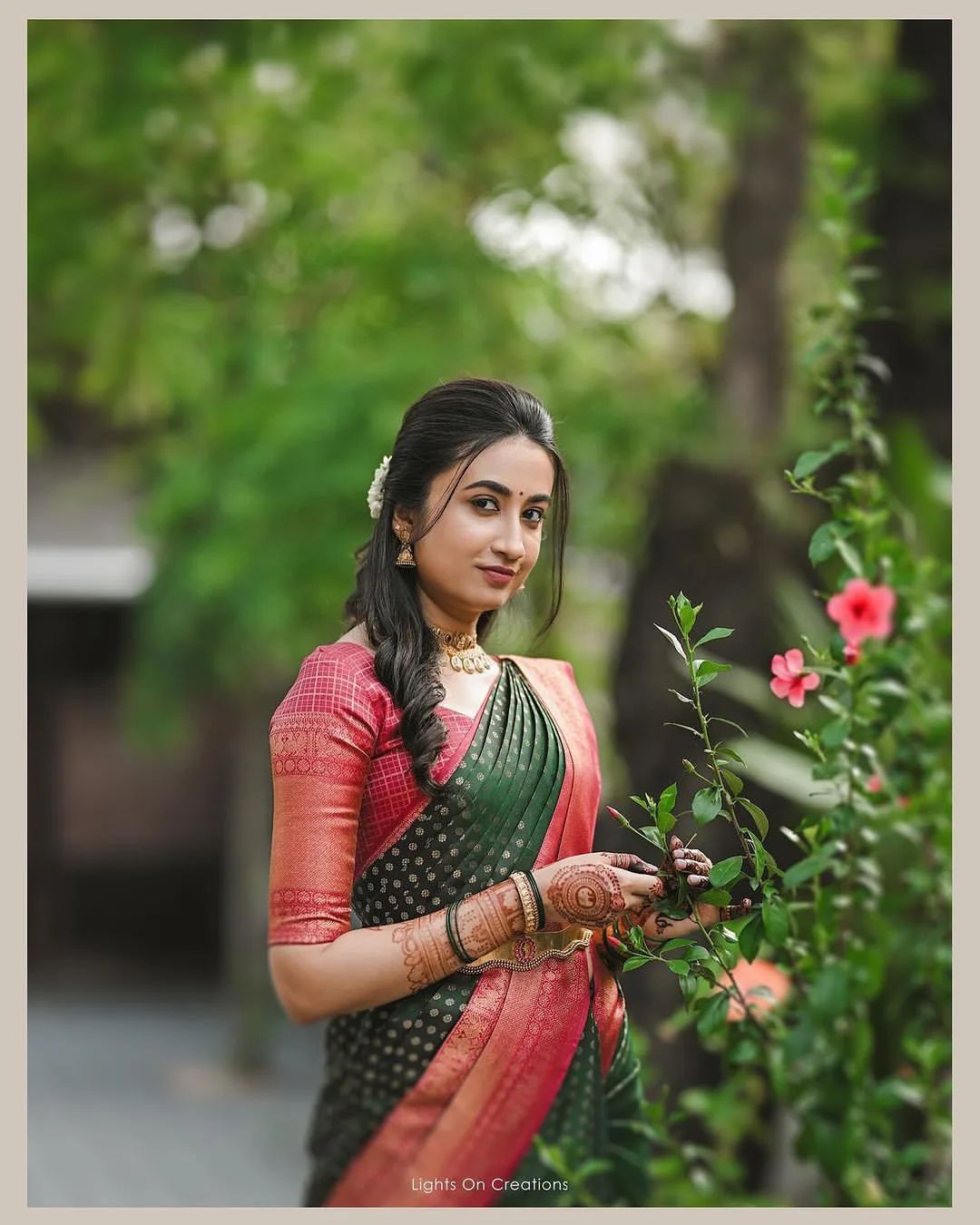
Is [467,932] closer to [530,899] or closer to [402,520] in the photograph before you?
[530,899]

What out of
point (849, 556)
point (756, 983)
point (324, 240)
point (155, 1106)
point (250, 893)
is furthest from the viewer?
point (250, 893)

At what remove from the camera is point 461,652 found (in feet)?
4.39

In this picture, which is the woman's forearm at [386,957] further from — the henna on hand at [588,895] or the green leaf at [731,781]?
the green leaf at [731,781]

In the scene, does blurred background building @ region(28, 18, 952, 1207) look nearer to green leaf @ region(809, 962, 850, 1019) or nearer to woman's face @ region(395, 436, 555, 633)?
woman's face @ region(395, 436, 555, 633)

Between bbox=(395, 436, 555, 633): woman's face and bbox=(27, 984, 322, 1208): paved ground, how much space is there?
99.3 inches

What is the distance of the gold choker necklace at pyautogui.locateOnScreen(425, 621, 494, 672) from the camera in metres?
1.33

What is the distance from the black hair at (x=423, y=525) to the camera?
1245 millimetres

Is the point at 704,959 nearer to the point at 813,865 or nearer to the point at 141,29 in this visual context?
the point at 813,865

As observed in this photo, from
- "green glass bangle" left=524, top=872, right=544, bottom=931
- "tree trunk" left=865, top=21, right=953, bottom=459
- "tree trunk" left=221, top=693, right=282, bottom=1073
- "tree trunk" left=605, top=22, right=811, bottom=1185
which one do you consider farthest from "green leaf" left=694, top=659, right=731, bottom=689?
"tree trunk" left=221, top=693, right=282, bottom=1073

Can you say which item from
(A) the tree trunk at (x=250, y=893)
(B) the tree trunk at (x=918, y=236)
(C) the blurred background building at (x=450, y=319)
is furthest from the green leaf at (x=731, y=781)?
(A) the tree trunk at (x=250, y=893)

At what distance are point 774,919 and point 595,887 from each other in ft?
0.67

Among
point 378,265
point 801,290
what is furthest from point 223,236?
point 801,290

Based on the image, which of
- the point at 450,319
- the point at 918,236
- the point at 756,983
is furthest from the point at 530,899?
the point at 450,319

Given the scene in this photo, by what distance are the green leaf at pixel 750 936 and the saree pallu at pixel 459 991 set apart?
136 mm
